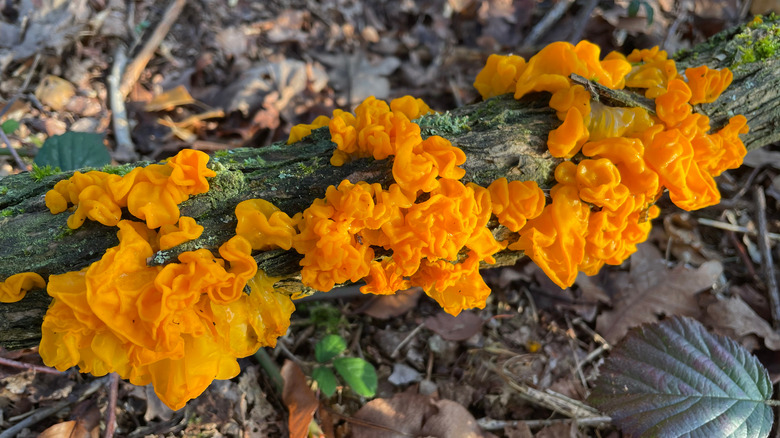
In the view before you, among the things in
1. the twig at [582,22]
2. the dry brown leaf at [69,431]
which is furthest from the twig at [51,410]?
the twig at [582,22]

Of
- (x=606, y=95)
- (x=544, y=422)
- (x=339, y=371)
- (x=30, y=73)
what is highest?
(x=606, y=95)

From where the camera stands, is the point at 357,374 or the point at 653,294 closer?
the point at 357,374

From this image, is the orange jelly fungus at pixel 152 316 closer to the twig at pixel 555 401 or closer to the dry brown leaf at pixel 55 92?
the twig at pixel 555 401

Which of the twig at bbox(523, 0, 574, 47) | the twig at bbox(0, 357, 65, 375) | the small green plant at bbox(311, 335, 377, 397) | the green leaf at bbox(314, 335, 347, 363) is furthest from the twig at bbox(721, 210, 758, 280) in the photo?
the twig at bbox(0, 357, 65, 375)

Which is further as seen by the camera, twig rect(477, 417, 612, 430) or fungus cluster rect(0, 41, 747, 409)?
twig rect(477, 417, 612, 430)

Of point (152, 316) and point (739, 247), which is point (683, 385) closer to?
point (739, 247)

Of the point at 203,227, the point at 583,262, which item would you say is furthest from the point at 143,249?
the point at 583,262

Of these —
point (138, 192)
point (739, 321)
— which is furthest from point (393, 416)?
point (739, 321)

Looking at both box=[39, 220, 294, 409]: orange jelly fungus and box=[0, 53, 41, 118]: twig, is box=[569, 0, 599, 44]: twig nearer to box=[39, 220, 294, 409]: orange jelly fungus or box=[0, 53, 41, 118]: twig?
box=[39, 220, 294, 409]: orange jelly fungus
